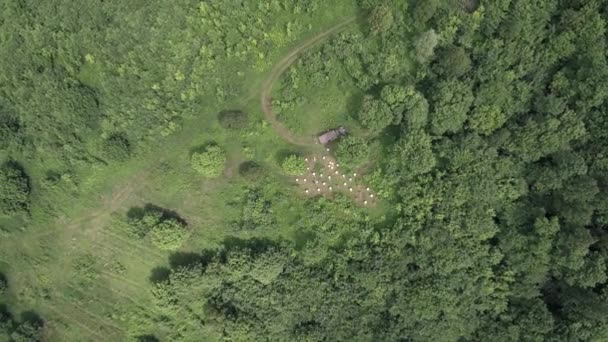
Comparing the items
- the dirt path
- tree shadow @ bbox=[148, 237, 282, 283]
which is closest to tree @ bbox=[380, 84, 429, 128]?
the dirt path

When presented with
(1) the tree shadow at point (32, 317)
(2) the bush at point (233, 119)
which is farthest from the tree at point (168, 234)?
(1) the tree shadow at point (32, 317)

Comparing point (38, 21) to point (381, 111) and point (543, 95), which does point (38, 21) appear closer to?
point (381, 111)

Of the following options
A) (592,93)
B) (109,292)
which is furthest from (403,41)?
(109,292)

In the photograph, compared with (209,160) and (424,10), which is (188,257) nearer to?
(209,160)

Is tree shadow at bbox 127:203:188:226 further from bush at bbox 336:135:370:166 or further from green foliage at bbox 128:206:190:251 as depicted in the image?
bush at bbox 336:135:370:166

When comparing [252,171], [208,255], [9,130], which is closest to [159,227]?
[208,255]

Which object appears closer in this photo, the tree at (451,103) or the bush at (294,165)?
the tree at (451,103)

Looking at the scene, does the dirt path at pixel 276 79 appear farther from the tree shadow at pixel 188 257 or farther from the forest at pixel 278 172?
the tree shadow at pixel 188 257
